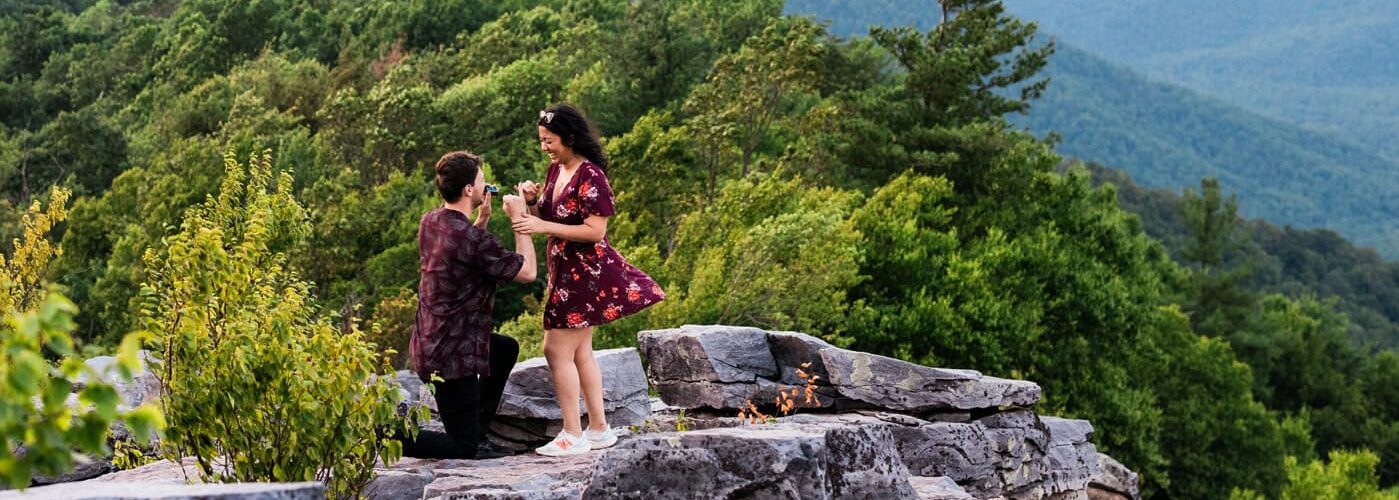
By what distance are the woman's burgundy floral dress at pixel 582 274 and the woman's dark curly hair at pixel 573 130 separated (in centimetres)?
9

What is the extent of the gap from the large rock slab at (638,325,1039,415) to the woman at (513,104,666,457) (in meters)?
3.71

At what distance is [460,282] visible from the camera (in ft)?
31.9

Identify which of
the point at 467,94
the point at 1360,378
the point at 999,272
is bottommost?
the point at 1360,378

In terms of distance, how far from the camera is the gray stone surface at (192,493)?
16.8 ft

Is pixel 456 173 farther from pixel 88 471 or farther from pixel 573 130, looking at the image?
pixel 88 471

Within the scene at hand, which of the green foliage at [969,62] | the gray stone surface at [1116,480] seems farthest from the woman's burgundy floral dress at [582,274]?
the green foliage at [969,62]

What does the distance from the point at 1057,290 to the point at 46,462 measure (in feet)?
120

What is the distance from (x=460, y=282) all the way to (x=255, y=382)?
1.47 meters

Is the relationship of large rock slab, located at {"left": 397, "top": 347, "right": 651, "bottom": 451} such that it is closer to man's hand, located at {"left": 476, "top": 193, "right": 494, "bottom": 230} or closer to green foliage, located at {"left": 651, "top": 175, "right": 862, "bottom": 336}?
man's hand, located at {"left": 476, "top": 193, "right": 494, "bottom": 230}

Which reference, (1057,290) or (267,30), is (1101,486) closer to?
(1057,290)

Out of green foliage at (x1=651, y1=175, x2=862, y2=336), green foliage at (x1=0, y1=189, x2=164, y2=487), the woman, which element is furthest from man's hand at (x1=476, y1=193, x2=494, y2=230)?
green foliage at (x1=651, y1=175, x2=862, y2=336)

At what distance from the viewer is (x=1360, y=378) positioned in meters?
73.7

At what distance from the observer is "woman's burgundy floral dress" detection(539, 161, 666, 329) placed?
979 cm

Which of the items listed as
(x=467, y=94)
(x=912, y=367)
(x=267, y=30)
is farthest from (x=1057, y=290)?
(x=267, y=30)
